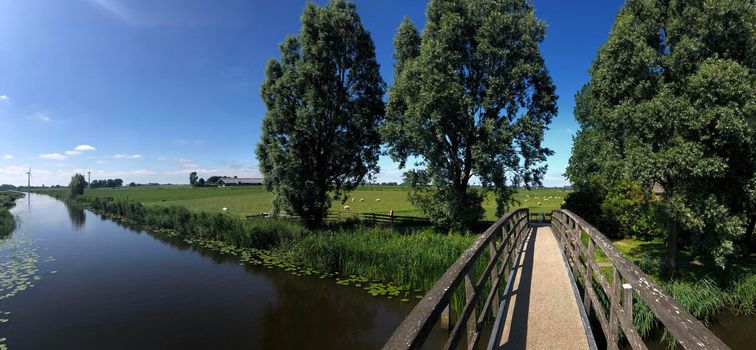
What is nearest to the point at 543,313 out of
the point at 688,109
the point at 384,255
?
the point at 384,255

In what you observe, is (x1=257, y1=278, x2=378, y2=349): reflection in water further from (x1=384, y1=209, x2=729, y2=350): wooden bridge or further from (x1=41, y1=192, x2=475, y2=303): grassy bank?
(x1=384, y1=209, x2=729, y2=350): wooden bridge

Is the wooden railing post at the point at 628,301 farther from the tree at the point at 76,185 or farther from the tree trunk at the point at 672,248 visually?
the tree at the point at 76,185

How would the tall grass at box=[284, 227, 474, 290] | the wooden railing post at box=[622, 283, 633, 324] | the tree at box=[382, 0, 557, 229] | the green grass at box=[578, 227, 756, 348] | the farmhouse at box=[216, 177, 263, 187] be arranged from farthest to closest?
1. the farmhouse at box=[216, 177, 263, 187]
2. the tree at box=[382, 0, 557, 229]
3. the tall grass at box=[284, 227, 474, 290]
4. the green grass at box=[578, 227, 756, 348]
5. the wooden railing post at box=[622, 283, 633, 324]

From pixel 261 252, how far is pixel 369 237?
21.5 feet

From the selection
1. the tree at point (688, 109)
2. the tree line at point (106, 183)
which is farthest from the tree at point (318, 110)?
the tree line at point (106, 183)

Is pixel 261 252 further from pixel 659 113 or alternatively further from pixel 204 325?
pixel 659 113

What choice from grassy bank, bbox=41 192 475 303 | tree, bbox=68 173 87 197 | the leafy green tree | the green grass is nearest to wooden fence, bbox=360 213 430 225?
grassy bank, bbox=41 192 475 303

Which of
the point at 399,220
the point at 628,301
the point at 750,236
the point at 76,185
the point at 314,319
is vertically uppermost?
the point at 76,185

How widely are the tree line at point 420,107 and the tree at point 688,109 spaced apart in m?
6.40

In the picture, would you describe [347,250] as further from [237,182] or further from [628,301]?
[237,182]

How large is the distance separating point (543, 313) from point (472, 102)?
1623 cm

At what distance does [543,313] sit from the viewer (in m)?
5.17

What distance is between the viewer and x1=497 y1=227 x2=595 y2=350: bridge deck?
14.1 ft

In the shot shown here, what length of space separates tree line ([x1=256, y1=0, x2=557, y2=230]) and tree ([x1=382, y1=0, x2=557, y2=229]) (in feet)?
0.20
